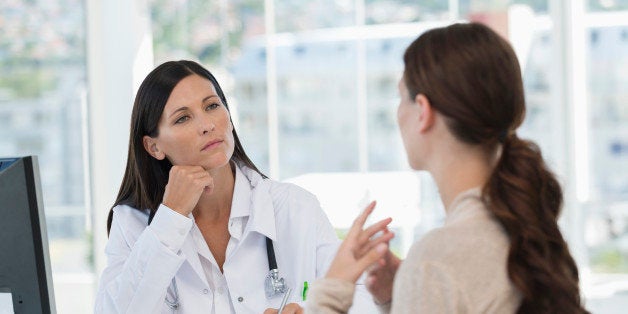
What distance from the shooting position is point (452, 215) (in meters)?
1.27

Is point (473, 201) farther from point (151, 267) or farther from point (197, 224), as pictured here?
point (197, 224)

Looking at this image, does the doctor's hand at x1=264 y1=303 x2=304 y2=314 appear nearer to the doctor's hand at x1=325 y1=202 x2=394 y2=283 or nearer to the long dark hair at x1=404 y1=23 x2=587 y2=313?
the doctor's hand at x1=325 y1=202 x2=394 y2=283

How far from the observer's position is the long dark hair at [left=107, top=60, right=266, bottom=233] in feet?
6.86

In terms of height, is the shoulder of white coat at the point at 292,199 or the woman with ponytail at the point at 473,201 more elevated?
the woman with ponytail at the point at 473,201

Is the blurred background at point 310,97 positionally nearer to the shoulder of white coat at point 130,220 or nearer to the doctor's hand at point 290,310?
the shoulder of white coat at point 130,220

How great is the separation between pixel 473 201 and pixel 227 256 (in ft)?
3.14

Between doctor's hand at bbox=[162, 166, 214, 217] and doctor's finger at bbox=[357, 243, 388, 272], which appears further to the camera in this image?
doctor's hand at bbox=[162, 166, 214, 217]

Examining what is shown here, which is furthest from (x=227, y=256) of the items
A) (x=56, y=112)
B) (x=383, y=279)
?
(x=56, y=112)

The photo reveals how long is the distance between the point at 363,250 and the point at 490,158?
9.7 inches

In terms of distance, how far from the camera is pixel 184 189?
2010 mm

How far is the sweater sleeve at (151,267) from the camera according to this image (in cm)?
194

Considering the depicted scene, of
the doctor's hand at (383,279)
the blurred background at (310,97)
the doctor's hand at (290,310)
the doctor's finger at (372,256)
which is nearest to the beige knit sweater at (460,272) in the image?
the doctor's finger at (372,256)

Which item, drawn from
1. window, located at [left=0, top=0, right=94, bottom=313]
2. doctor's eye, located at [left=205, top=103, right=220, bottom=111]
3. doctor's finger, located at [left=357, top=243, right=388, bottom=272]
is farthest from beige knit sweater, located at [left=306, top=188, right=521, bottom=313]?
window, located at [left=0, top=0, right=94, bottom=313]

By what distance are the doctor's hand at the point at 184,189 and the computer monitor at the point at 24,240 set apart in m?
0.39
